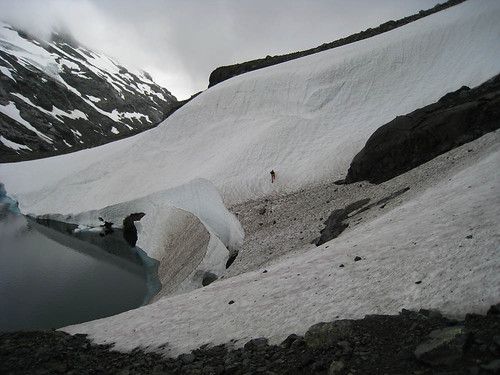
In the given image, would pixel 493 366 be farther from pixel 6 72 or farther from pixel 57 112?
pixel 6 72

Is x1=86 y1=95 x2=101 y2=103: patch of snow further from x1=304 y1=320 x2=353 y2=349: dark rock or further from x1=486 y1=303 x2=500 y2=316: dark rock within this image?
x1=486 y1=303 x2=500 y2=316: dark rock

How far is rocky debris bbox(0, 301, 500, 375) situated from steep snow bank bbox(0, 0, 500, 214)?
601 inches

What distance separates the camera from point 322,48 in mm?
47594

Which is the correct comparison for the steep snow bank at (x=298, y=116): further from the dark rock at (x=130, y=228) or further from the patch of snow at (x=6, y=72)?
the patch of snow at (x=6, y=72)

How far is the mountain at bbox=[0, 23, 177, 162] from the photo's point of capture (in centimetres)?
10181

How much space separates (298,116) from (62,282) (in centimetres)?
2148

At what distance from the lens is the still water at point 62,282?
58.0ft

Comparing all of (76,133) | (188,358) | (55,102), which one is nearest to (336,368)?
(188,358)

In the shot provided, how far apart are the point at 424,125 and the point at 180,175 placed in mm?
19283

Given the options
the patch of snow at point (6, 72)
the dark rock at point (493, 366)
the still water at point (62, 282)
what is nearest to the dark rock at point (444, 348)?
the dark rock at point (493, 366)

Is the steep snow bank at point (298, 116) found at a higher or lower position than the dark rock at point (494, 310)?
higher

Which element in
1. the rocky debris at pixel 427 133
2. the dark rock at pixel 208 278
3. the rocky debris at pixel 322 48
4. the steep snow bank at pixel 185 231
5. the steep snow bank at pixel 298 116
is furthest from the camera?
the rocky debris at pixel 322 48

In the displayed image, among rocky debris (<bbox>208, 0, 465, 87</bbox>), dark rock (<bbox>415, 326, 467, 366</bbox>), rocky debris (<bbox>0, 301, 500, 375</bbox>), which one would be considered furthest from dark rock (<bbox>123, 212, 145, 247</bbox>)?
rocky debris (<bbox>208, 0, 465, 87</bbox>)

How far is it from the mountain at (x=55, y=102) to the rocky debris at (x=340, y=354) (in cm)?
5440
